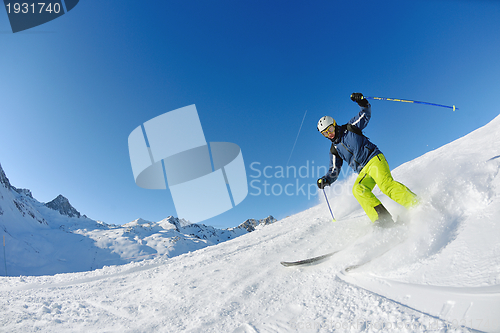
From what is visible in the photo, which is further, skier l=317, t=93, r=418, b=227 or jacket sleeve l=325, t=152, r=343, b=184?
jacket sleeve l=325, t=152, r=343, b=184

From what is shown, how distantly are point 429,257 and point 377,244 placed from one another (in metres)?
0.74

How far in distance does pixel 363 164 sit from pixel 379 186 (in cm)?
53

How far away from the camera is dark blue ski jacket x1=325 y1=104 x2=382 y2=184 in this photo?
427 centimetres

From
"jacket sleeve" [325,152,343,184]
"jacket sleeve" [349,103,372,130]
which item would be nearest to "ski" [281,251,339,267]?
"jacket sleeve" [325,152,343,184]

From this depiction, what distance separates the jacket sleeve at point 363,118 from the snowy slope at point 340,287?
5.11 feet

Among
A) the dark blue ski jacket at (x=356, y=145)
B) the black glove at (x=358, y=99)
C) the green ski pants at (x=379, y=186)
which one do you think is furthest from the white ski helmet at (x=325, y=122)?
the green ski pants at (x=379, y=186)

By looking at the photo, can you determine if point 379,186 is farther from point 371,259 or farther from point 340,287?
point 340,287

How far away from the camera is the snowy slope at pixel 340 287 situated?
1.92m

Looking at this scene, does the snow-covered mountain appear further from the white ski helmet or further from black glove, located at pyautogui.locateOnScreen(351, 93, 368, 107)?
black glove, located at pyautogui.locateOnScreen(351, 93, 368, 107)

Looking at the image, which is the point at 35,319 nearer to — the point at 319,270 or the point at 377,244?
the point at 319,270

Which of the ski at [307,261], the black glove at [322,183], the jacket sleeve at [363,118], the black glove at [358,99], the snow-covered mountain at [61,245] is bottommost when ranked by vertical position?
the ski at [307,261]

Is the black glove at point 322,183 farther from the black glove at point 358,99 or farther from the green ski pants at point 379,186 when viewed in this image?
the black glove at point 358,99

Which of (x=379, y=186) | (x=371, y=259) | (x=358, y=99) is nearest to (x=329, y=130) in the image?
(x=358, y=99)

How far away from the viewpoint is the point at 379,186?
3969 mm
